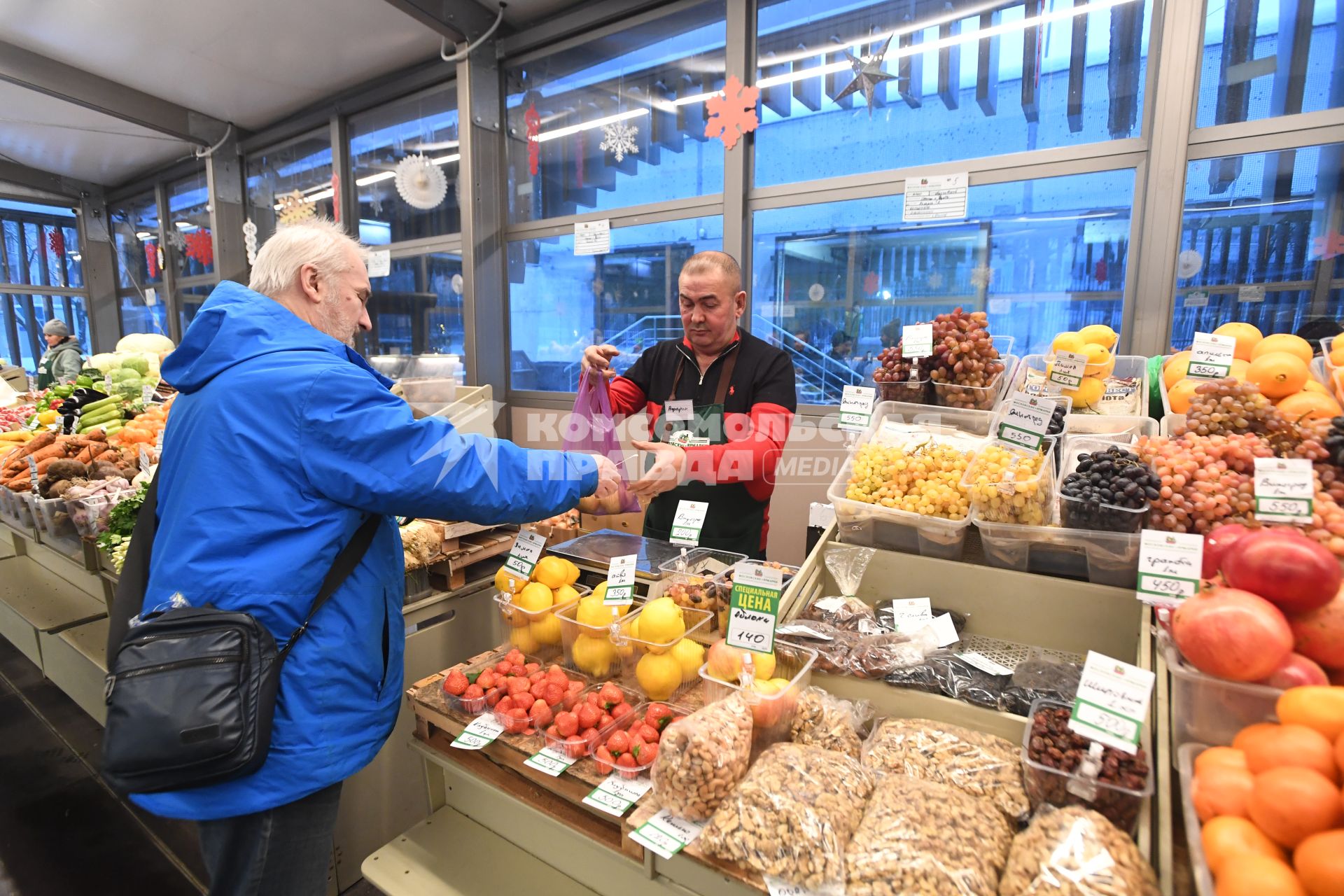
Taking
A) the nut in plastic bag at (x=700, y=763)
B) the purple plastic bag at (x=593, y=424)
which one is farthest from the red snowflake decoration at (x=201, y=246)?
the nut in plastic bag at (x=700, y=763)

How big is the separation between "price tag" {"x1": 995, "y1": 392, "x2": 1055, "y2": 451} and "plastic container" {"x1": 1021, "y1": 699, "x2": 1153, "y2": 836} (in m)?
0.61

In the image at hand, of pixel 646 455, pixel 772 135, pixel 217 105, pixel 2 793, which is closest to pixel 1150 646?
pixel 646 455

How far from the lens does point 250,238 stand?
20.9 feet

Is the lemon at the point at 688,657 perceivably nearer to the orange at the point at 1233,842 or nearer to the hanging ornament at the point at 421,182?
the orange at the point at 1233,842

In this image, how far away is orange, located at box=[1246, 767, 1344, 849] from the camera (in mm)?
699

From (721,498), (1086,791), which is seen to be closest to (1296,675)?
(1086,791)

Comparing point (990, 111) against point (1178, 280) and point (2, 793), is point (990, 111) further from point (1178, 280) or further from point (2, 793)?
point (2, 793)

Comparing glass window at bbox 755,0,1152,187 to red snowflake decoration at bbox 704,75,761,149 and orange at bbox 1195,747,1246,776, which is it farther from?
orange at bbox 1195,747,1246,776

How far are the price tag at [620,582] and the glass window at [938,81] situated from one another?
2.62 meters

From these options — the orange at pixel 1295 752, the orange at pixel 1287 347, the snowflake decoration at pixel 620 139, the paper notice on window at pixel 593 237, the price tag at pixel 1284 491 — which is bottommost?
the orange at pixel 1295 752

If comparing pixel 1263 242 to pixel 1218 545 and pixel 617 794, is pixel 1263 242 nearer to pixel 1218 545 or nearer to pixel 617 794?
pixel 1218 545

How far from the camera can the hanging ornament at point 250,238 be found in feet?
20.8

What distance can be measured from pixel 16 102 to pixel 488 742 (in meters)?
6.95

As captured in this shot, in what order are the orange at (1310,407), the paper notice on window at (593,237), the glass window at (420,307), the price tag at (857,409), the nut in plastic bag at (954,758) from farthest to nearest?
1. the glass window at (420,307)
2. the paper notice on window at (593,237)
3. the price tag at (857,409)
4. the orange at (1310,407)
5. the nut in plastic bag at (954,758)
